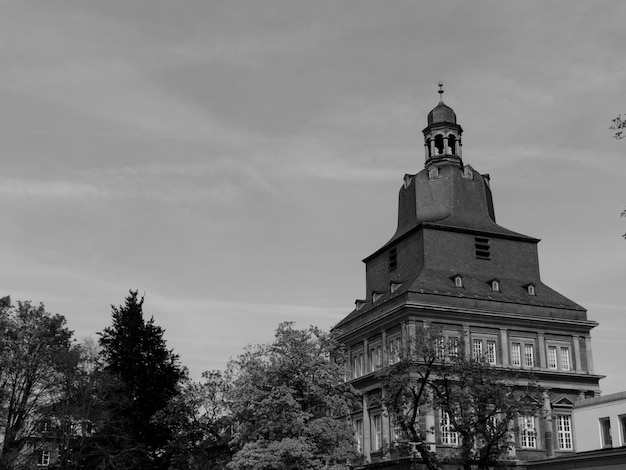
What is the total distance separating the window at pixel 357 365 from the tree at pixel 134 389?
14.7 metres

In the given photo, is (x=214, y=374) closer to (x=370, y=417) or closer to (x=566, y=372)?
(x=370, y=417)

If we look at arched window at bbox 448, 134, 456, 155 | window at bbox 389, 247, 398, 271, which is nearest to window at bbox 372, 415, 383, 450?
window at bbox 389, 247, 398, 271

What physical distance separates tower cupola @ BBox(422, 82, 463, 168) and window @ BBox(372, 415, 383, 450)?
912 inches

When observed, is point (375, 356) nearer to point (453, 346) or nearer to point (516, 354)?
point (516, 354)

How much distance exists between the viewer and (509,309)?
220 ft

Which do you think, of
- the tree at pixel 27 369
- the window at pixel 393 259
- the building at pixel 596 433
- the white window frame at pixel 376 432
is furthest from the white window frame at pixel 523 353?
the tree at pixel 27 369

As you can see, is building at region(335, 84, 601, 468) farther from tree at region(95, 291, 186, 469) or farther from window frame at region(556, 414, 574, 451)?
tree at region(95, 291, 186, 469)

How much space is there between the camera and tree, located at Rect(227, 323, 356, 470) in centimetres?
4628

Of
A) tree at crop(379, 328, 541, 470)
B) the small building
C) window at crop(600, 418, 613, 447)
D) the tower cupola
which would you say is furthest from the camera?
the tower cupola

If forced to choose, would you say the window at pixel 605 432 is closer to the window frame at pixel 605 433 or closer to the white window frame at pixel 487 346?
the window frame at pixel 605 433

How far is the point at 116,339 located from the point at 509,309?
30.3 meters

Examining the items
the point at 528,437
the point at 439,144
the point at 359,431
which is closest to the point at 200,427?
the point at 359,431

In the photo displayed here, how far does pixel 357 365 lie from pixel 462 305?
10.7 meters

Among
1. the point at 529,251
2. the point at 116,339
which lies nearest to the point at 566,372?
the point at 529,251
